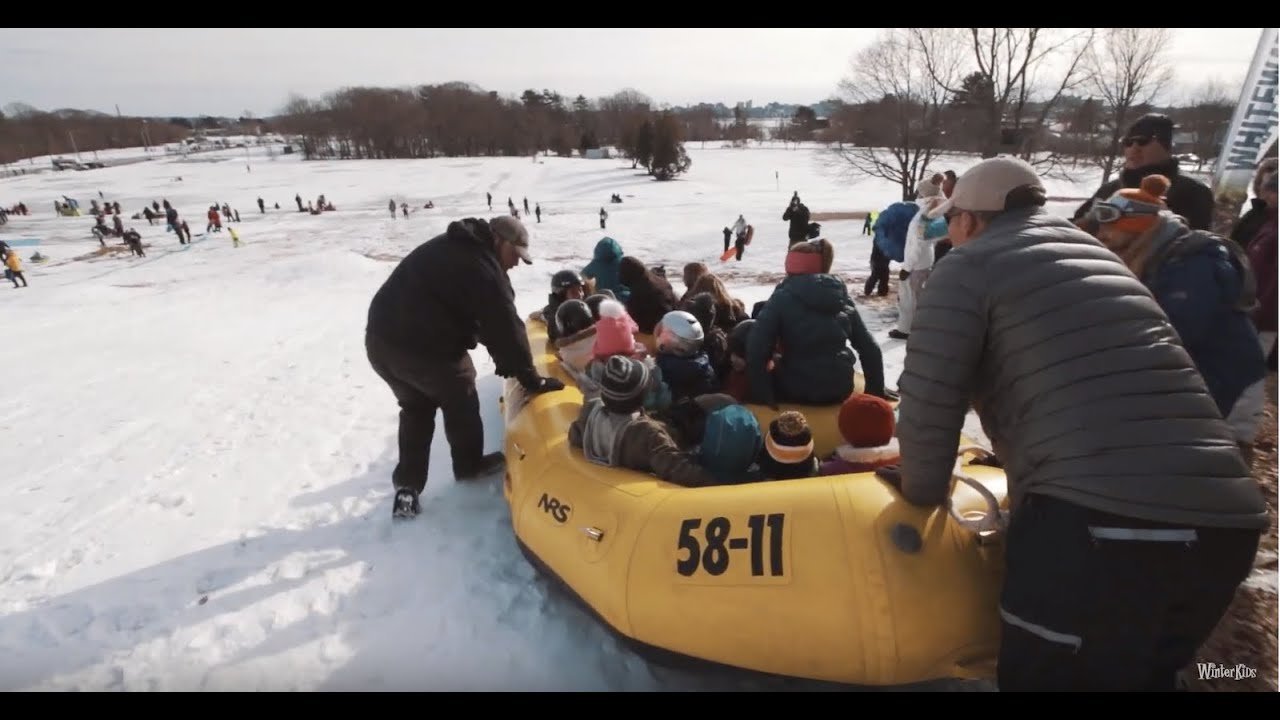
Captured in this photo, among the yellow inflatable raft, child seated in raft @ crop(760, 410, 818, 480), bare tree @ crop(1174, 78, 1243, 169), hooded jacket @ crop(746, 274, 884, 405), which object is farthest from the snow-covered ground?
bare tree @ crop(1174, 78, 1243, 169)

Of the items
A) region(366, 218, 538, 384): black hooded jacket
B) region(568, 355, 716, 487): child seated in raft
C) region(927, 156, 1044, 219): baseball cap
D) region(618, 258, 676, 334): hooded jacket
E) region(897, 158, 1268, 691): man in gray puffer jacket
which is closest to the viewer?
region(897, 158, 1268, 691): man in gray puffer jacket

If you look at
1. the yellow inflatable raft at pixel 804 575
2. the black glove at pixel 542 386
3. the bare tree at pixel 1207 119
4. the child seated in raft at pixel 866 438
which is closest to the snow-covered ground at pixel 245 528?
the yellow inflatable raft at pixel 804 575

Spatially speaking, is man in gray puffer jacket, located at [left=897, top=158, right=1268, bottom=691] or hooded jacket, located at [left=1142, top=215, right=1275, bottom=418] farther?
hooded jacket, located at [left=1142, top=215, right=1275, bottom=418]

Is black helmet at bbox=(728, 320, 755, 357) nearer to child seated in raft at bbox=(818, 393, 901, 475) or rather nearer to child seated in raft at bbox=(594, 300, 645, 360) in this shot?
child seated in raft at bbox=(594, 300, 645, 360)

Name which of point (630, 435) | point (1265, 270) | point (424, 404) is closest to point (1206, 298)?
point (1265, 270)

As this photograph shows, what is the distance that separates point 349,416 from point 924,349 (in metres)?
5.24

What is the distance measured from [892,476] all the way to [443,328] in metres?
2.54

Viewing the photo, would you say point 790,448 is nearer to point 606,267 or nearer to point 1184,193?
Result: point 1184,193

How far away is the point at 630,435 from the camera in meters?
3.03

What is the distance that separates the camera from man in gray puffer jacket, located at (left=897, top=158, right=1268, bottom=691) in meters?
1.60

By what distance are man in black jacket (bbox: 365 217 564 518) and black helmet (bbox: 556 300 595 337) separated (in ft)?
2.33

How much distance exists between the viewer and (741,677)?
8.34 feet
